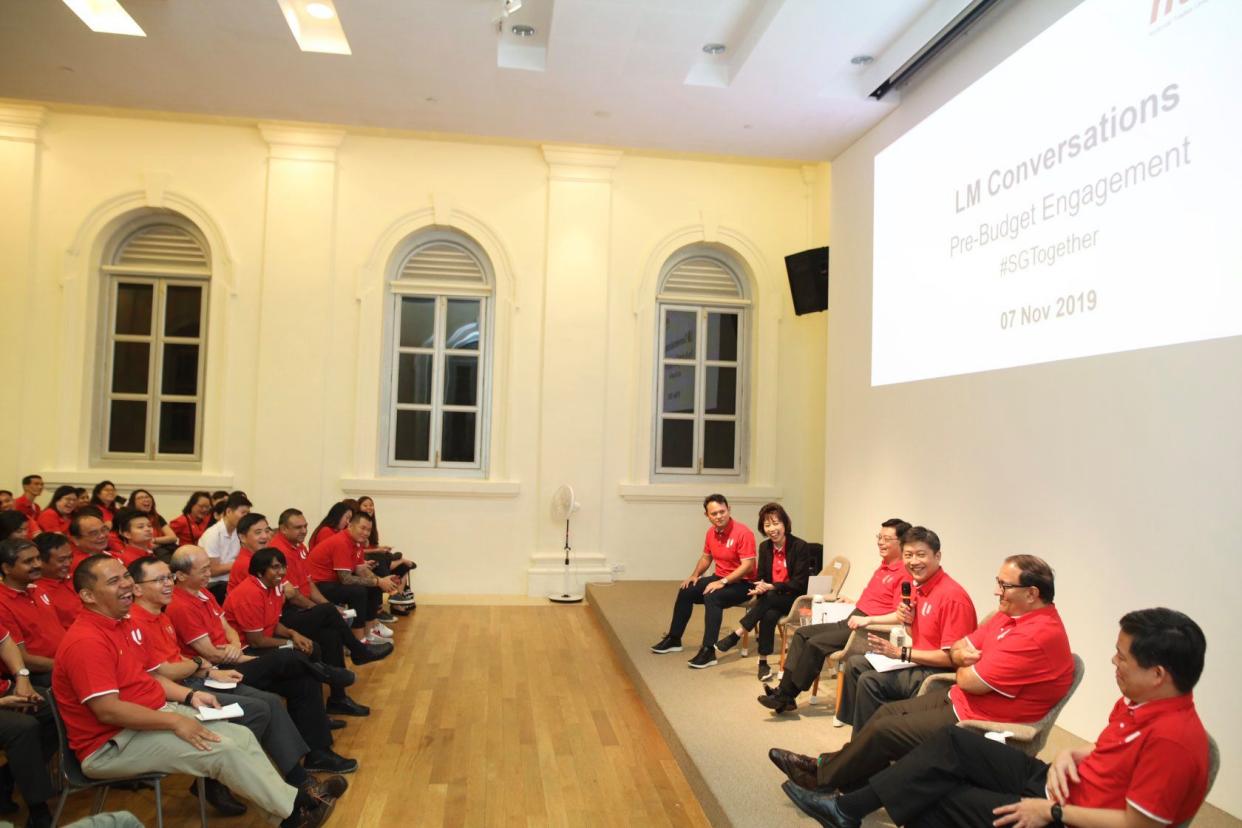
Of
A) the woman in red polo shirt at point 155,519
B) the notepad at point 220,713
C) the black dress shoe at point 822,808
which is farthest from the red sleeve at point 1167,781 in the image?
the woman in red polo shirt at point 155,519

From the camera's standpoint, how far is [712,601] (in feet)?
19.4

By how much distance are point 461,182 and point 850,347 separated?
4.19 metres

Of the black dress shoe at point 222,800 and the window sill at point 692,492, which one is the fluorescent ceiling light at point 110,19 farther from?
the window sill at point 692,492

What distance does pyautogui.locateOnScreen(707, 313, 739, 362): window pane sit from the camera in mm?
9469

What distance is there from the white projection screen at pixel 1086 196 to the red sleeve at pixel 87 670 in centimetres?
414

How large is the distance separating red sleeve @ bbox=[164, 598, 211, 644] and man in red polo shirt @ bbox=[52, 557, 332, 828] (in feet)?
2.05

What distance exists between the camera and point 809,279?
8.32m

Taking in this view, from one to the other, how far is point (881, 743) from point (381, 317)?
6.76 m

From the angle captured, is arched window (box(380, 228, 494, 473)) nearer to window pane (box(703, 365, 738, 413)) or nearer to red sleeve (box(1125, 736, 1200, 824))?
window pane (box(703, 365, 738, 413))

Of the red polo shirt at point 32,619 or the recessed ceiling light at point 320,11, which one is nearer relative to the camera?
the red polo shirt at point 32,619

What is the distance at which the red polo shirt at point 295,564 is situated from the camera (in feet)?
18.0

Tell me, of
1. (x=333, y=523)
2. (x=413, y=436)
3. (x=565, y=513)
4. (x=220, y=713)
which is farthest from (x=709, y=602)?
(x=413, y=436)

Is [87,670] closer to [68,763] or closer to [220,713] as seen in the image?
[68,763]

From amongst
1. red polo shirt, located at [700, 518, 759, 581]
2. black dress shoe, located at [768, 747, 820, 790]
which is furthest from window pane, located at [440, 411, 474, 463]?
A: black dress shoe, located at [768, 747, 820, 790]
